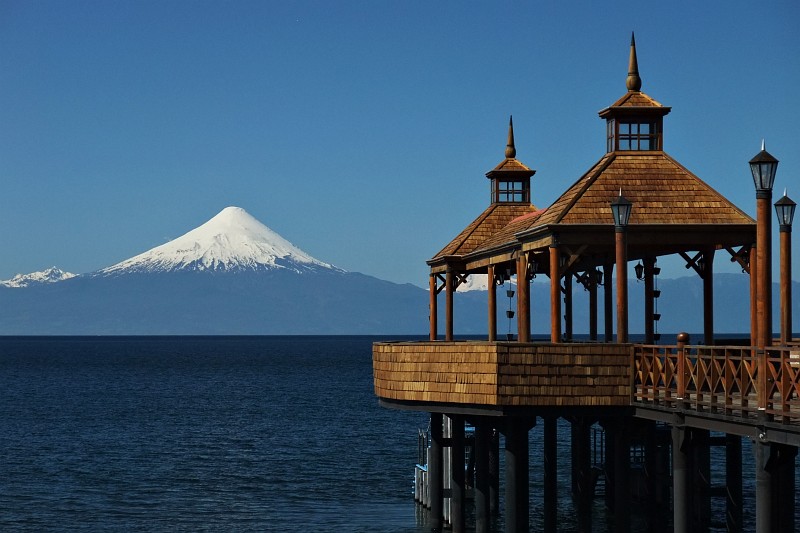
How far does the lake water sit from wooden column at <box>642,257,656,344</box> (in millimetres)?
7199

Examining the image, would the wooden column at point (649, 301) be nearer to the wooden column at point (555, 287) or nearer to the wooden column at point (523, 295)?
the wooden column at point (523, 295)

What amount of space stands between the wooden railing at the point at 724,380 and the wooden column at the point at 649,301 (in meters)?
6.84

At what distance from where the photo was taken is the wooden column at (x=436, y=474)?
31.7 meters

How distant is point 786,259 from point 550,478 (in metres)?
9.63

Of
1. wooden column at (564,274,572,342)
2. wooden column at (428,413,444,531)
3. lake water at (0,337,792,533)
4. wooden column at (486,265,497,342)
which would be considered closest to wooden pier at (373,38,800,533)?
wooden column at (486,265,497,342)

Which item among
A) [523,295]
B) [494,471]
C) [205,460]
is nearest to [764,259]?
[523,295]

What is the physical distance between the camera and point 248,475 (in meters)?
48.9

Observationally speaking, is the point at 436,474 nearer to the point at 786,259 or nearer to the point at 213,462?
the point at 786,259

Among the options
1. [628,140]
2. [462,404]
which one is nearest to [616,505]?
A: [462,404]

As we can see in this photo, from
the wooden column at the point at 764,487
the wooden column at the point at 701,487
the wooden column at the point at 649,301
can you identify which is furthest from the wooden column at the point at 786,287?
the wooden column at the point at 701,487

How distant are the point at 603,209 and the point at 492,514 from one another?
12308mm

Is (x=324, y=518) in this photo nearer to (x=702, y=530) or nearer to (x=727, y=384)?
(x=702, y=530)

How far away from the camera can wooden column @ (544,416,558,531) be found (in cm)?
2984

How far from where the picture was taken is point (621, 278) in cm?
2222
